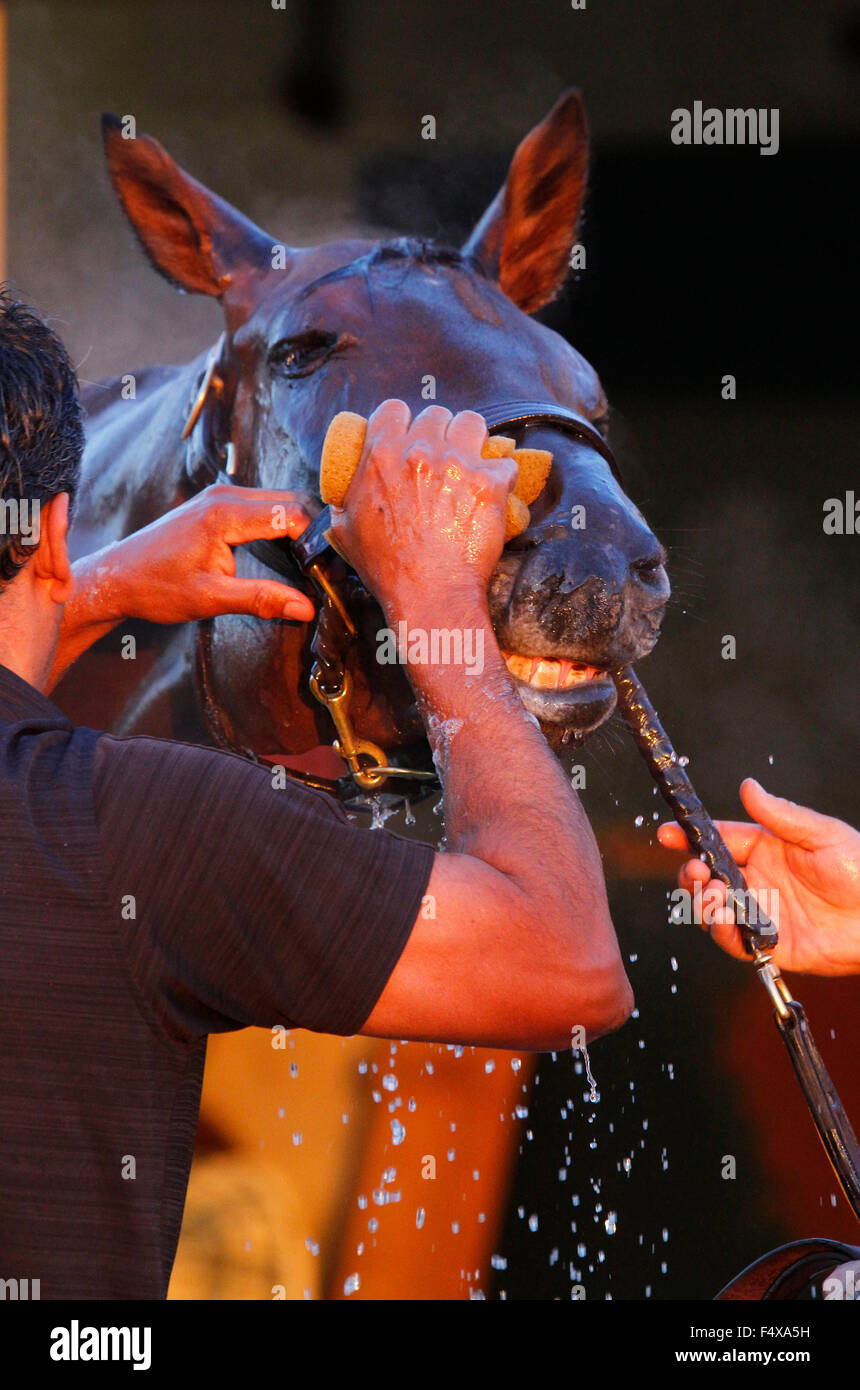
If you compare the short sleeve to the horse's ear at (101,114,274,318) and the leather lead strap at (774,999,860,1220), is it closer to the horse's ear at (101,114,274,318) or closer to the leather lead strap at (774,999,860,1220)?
the leather lead strap at (774,999,860,1220)

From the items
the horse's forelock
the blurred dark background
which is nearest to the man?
the horse's forelock

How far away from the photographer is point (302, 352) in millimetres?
1890

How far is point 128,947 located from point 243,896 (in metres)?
0.10

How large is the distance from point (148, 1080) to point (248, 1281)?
245cm

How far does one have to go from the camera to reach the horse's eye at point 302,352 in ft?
6.09

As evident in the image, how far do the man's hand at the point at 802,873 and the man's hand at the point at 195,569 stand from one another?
626 millimetres

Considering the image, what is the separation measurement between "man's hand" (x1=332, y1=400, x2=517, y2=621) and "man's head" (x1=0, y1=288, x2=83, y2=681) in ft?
0.95

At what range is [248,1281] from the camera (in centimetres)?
324

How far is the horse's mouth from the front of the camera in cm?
143

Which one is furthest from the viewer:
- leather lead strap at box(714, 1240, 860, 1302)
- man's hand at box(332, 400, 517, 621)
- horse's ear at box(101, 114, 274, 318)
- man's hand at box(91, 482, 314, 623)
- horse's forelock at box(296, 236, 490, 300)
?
horse's ear at box(101, 114, 274, 318)

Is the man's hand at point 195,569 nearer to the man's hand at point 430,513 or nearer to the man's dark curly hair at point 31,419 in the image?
the man's hand at point 430,513

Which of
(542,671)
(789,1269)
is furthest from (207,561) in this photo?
(789,1269)

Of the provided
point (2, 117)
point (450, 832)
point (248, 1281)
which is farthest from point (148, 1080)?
point (2, 117)
